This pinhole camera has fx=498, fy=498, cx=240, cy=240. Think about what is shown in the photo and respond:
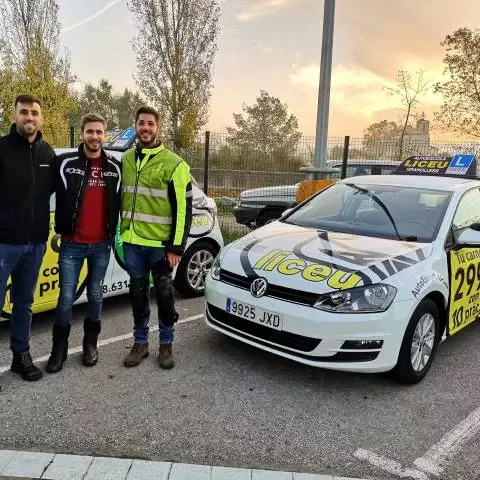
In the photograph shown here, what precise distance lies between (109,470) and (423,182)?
3783mm

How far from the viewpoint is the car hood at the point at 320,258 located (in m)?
3.51

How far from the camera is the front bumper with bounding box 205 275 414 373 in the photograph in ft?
11.1

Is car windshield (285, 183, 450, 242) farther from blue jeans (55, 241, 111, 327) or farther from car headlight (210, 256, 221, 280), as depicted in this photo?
blue jeans (55, 241, 111, 327)

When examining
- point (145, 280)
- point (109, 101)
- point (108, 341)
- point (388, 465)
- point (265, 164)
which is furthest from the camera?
point (109, 101)

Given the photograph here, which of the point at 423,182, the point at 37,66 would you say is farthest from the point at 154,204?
the point at 37,66

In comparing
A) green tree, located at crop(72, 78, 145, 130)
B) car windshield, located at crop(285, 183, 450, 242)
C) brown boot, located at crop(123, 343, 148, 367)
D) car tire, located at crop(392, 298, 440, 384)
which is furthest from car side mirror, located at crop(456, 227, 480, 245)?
green tree, located at crop(72, 78, 145, 130)

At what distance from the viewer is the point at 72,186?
3510mm

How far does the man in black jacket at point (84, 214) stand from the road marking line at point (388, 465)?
222 cm

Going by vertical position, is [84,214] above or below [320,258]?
above

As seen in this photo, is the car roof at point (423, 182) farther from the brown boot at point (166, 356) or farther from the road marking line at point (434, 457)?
the brown boot at point (166, 356)

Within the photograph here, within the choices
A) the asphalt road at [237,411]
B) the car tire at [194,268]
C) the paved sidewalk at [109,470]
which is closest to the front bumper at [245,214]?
the car tire at [194,268]

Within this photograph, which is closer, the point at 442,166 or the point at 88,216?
the point at 88,216

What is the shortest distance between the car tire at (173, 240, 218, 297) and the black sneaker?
2.15 m

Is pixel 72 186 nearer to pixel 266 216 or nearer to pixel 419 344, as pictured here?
pixel 419 344
